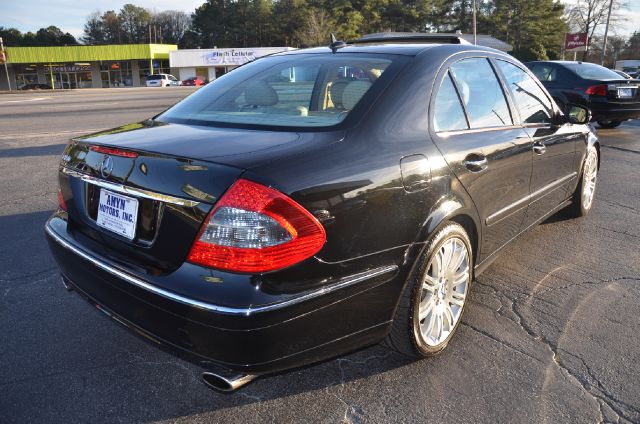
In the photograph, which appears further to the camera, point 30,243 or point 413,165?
point 30,243

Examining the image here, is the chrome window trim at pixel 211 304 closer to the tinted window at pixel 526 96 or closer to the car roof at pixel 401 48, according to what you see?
the car roof at pixel 401 48

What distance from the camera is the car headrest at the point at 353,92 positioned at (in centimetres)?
241

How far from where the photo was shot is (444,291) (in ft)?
8.67

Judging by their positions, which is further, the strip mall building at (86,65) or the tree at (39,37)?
the tree at (39,37)

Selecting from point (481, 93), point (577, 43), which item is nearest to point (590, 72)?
point (481, 93)

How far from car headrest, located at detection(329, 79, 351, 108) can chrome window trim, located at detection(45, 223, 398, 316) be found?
966mm

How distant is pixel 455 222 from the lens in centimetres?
260

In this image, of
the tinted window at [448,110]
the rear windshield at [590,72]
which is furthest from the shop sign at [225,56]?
the tinted window at [448,110]

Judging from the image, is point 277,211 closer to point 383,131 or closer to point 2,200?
point 383,131

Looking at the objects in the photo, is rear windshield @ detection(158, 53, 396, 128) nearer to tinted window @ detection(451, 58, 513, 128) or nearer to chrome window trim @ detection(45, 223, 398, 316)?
tinted window @ detection(451, 58, 513, 128)

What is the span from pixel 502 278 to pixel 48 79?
76.9m

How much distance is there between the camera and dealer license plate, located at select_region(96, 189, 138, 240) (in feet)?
6.74

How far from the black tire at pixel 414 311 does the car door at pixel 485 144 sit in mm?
369

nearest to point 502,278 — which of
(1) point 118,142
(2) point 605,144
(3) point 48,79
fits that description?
(1) point 118,142
